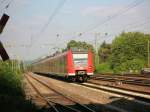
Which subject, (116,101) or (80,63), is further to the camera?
(80,63)

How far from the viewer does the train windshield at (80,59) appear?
30.2 m

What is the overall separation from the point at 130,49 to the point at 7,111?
64480 millimetres

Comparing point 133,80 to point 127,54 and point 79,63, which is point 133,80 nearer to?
point 79,63

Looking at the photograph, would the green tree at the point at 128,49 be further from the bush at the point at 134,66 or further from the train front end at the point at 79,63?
the train front end at the point at 79,63

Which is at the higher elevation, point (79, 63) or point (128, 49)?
point (128, 49)

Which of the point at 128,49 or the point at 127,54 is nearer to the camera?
the point at 127,54

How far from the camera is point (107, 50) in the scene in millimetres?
125125

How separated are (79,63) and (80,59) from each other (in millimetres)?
377

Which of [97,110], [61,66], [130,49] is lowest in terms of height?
[97,110]

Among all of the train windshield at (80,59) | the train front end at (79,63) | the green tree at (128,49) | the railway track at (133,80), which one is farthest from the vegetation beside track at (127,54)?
the train windshield at (80,59)

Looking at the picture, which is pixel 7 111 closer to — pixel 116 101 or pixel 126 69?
pixel 116 101

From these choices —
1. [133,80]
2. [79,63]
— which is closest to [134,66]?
[133,80]

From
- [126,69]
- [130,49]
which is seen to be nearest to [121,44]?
[130,49]

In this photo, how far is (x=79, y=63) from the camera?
3022cm
